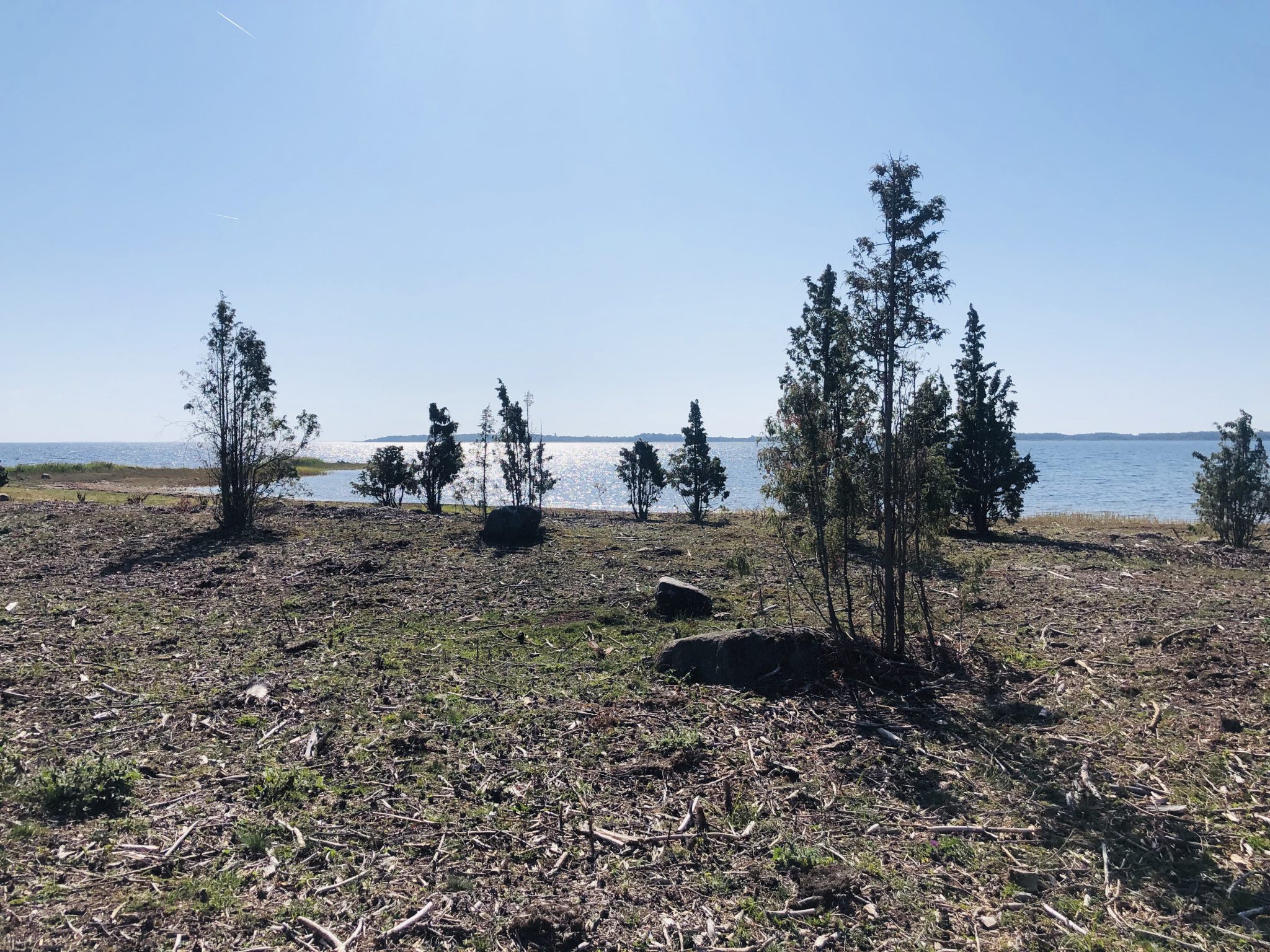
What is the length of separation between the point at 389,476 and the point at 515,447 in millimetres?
11043

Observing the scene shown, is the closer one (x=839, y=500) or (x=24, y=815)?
(x=24, y=815)

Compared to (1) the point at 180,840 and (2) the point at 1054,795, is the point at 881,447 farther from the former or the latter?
(1) the point at 180,840

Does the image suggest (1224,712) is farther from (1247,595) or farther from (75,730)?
(75,730)

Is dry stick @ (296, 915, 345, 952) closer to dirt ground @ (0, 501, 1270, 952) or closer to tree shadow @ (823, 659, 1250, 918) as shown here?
dirt ground @ (0, 501, 1270, 952)

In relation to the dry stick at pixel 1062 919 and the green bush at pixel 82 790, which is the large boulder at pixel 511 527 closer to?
the green bush at pixel 82 790

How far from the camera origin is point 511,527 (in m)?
23.1

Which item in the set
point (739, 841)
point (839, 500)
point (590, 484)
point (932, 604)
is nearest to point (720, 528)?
point (932, 604)

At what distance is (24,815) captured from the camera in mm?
5559

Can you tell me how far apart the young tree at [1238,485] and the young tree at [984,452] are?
5.37 meters

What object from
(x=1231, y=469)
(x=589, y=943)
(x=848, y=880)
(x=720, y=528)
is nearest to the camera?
(x=589, y=943)

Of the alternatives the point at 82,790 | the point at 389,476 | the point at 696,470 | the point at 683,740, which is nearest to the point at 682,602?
the point at 683,740

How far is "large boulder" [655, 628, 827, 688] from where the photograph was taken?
382 inches

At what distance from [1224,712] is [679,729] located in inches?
246

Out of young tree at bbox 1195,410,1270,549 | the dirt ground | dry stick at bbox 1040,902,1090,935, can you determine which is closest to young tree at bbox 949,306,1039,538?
young tree at bbox 1195,410,1270,549
